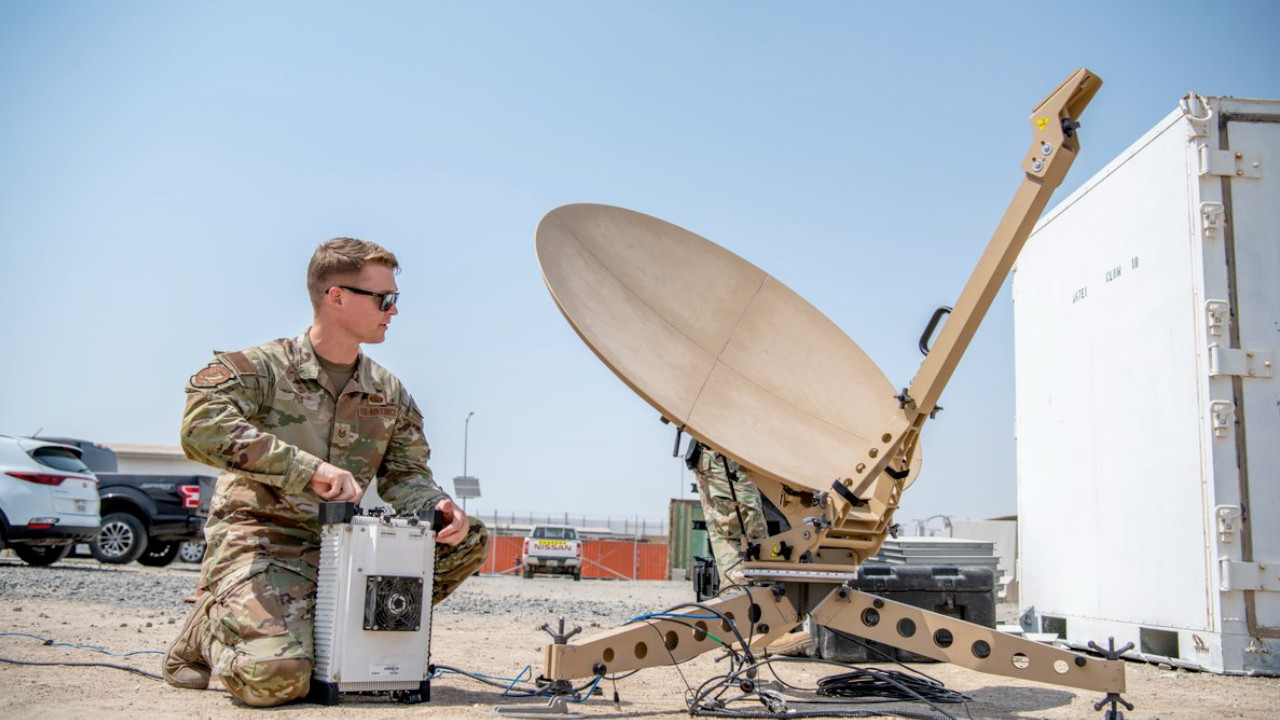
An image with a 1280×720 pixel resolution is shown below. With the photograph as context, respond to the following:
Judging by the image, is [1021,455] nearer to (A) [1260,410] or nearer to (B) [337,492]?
(A) [1260,410]

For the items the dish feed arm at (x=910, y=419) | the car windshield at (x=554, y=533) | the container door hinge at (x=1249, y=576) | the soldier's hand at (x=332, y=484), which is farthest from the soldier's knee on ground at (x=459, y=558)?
the car windshield at (x=554, y=533)

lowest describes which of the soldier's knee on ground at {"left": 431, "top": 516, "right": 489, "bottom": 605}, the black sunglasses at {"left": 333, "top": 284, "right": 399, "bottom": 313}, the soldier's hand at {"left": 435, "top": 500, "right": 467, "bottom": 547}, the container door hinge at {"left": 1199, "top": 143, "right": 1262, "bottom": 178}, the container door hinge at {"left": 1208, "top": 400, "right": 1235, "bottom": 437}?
the soldier's knee on ground at {"left": 431, "top": 516, "right": 489, "bottom": 605}

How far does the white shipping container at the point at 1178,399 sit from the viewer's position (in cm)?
604

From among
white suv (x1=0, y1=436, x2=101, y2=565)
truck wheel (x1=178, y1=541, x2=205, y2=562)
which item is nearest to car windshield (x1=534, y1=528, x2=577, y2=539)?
truck wheel (x1=178, y1=541, x2=205, y2=562)

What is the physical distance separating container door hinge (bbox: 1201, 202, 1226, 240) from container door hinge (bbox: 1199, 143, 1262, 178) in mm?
225

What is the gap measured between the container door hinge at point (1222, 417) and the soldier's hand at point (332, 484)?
16.7ft

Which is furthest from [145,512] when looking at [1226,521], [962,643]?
[1226,521]

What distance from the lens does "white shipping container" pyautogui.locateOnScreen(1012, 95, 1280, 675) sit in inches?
238

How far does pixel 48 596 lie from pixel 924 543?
7.92 m

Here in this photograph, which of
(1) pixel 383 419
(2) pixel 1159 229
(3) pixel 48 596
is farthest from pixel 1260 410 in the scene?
(3) pixel 48 596

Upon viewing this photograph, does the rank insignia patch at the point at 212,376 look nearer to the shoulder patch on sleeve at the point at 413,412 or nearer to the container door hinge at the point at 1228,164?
the shoulder patch on sleeve at the point at 413,412

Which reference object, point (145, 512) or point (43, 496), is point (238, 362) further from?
point (145, 512)

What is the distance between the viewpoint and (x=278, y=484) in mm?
3939

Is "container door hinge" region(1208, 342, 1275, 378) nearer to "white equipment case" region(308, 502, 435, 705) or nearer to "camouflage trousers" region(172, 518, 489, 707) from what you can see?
"camouflage trousers" region(172, 518, 489, 707)
